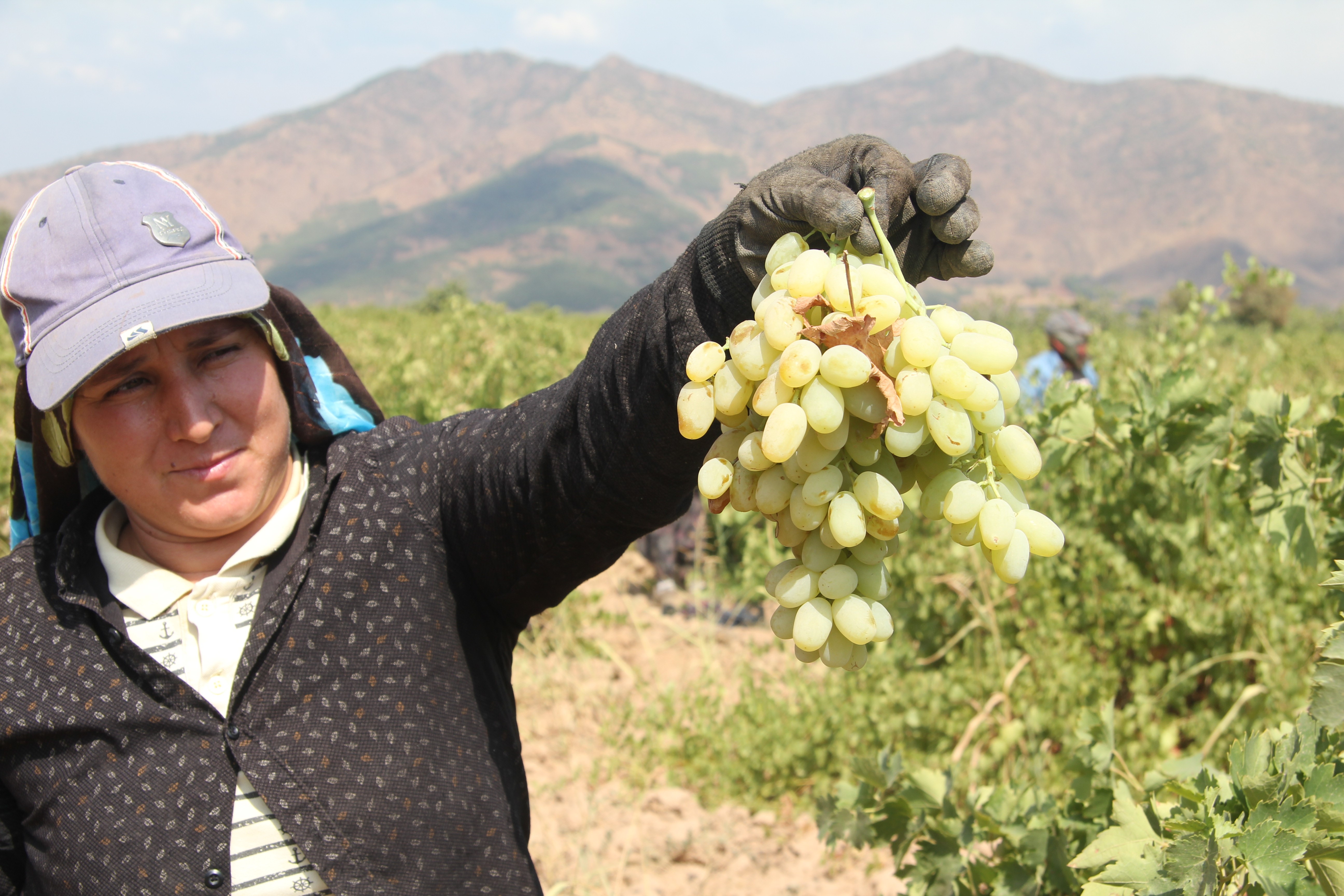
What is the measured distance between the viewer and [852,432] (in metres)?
0.82

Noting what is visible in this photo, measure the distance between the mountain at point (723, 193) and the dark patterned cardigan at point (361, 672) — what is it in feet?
351

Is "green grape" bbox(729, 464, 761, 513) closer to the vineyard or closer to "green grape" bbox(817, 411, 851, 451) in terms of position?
"green grape" bbox(817, 411, 851, 451)

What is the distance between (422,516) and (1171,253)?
153 metres

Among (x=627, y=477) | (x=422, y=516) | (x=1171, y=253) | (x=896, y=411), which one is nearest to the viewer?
(x=896, y=411)

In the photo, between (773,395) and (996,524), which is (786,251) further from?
(996,524)

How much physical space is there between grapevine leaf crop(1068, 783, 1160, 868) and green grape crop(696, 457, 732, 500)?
59 cm

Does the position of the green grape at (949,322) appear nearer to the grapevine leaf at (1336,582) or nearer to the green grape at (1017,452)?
the green grape at (1017,452)

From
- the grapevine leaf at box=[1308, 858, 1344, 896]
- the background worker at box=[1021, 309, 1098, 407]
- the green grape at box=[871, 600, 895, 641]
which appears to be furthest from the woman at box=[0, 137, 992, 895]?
the background worker at box=[1021, 309, 1098, 407]

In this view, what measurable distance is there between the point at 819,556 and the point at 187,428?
921 mm

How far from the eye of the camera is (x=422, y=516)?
4.42 ft

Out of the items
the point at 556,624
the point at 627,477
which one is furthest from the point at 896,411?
the point at 556,624

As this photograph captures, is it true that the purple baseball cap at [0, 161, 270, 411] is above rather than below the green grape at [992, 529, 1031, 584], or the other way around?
above

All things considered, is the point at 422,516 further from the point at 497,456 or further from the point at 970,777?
the point at 970,777

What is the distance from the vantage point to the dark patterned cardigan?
115 centimetres
